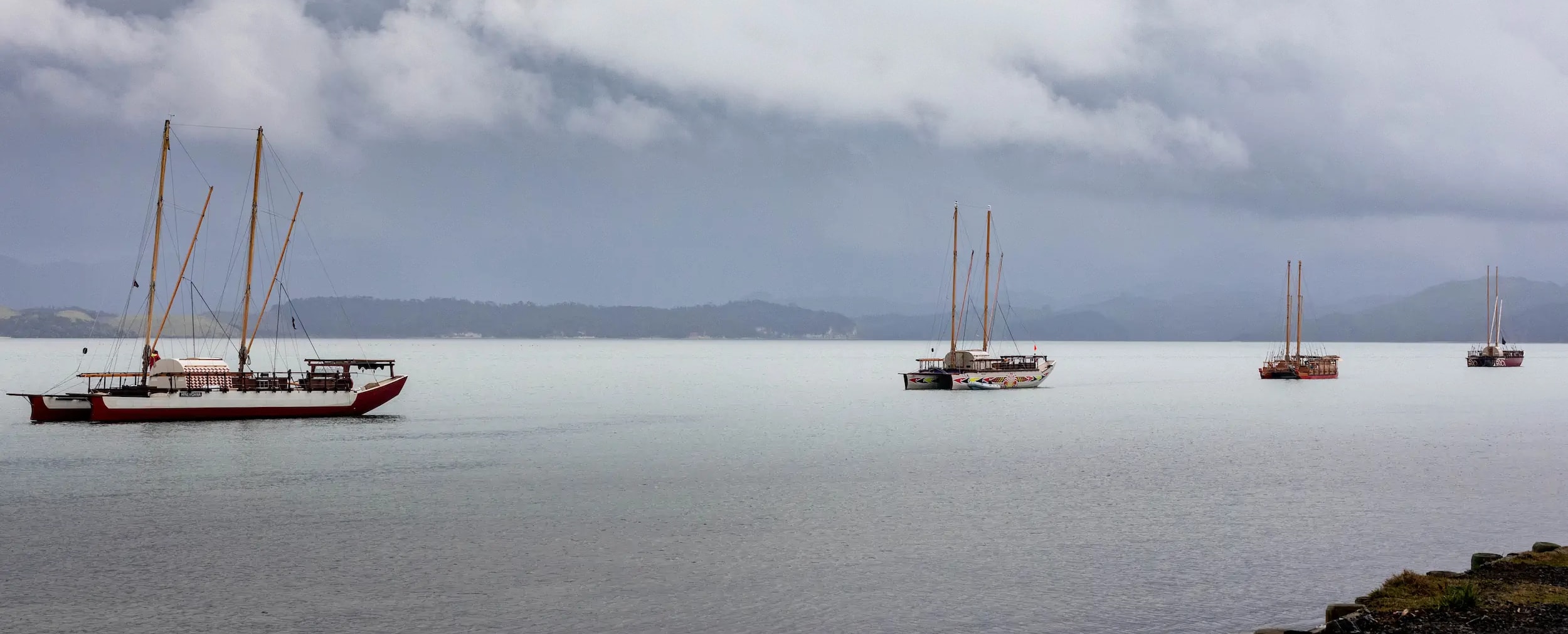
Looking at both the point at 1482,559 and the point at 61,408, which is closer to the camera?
the point at 1482,559

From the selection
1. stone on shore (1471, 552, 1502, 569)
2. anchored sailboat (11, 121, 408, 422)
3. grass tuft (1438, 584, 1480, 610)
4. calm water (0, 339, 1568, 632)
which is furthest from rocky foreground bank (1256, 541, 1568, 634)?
anchored sailboat (11, 121, 408, 422)

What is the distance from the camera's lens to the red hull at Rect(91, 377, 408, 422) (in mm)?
66438

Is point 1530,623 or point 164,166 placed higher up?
point 164,166

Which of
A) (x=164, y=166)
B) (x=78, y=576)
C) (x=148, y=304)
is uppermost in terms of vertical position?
(x=164, y=166)

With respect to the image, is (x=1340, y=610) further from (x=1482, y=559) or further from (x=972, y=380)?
(x=972, y=380)

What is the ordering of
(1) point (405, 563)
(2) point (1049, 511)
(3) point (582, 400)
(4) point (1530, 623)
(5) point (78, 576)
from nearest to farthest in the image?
1. (4) point (1530, 623)
2. (5) point (78, 576)
3. (1) point (405, 563)
4. (2) point (1049, 511)
5. (3) point (582, 400)

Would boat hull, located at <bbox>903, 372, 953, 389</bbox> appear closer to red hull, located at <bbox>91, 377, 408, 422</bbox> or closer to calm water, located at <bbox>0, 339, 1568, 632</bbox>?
calm water, located at <bbox>0, 339, 1568, 632</bbox>

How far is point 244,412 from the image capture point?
6944 centimetres

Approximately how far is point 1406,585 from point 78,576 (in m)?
27.1

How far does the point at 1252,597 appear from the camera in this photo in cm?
2402

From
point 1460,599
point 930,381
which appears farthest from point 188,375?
point 1460,599

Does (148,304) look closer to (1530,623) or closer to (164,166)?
(164,166)

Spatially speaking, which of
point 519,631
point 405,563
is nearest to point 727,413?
point 405,563

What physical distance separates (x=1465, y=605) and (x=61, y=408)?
71739mm
